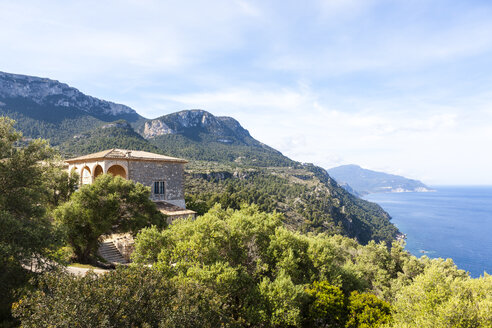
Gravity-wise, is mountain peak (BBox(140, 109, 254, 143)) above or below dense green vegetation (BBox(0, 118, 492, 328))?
above

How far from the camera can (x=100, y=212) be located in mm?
17875

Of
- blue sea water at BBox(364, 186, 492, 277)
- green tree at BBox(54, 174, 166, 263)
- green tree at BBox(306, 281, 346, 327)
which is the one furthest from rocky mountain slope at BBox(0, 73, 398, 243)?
green tree at BBox(306, 281, 346, 327)

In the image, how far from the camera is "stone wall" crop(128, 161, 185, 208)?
26.9m

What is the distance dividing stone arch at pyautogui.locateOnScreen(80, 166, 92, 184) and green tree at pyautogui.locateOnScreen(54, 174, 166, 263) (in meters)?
10.1

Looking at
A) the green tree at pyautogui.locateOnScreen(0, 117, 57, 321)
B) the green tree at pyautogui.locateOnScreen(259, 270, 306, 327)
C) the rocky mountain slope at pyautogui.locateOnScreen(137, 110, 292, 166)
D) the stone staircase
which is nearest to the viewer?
A: the green tree at pyautogui.locateOnScreen(0, 117, 57, 321)

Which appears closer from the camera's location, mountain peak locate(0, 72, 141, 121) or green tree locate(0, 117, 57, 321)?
green tree locate(0, 117, 57, 321)

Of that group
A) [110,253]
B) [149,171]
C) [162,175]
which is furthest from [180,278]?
[162,175]

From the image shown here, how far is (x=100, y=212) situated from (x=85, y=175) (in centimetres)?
1414

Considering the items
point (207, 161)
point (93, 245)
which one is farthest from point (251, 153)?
point (93, 245)

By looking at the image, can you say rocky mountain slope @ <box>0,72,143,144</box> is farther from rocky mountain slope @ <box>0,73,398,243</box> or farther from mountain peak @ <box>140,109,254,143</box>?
mountain peak @ <box>140,109,254,143</box>

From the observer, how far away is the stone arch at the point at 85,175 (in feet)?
91.5

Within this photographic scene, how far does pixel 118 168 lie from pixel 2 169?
16.8 metres

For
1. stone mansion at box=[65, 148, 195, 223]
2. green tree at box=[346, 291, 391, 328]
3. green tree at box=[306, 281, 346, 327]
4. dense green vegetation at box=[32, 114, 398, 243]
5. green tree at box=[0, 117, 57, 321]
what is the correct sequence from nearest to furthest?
green tree at box=[0, 117, 57, 321], green tree at box=[346, 291, 391, 328], green tree at box=[306, 281, 346, 327], stone mansion at box=[65, 148, 195, 223], dense green vegetation at box=[32, 114, 398, 243]

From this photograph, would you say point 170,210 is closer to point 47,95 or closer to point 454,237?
point 454,237
